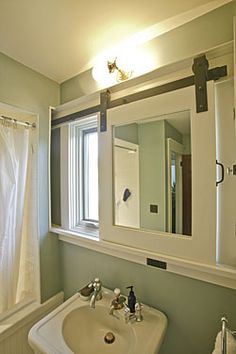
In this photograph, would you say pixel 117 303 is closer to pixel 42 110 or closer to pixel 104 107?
pixel 104 107

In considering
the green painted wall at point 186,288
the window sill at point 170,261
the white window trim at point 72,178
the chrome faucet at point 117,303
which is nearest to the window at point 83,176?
the white window trim at point 72,178

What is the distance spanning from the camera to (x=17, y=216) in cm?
139

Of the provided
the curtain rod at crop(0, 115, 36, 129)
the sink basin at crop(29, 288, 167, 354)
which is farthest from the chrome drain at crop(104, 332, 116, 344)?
the curtain rod at crop(0, 115, 36, 129)

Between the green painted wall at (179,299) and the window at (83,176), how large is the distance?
1.21 ft

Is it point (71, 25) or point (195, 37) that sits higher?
point (71, 25)

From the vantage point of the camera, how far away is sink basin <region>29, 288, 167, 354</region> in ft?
2.81

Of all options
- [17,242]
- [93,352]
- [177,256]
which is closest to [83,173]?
[17,242]

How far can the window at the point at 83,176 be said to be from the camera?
1.56m

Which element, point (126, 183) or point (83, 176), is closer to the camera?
point (126, 183)

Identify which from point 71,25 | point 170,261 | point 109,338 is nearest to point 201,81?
point 71,25

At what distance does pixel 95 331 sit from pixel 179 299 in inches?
19.8

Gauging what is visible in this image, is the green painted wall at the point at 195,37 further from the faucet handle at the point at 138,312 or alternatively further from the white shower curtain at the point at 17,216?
the faucet handle at the point at 138,312

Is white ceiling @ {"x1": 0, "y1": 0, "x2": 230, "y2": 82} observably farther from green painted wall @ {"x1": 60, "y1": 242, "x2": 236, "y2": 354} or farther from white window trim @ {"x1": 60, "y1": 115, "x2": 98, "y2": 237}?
green painted wall @ {"x1": 60, "y1": 242, "x2": 236, "y2": 354}

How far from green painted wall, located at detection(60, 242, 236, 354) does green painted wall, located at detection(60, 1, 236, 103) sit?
3.71ft
